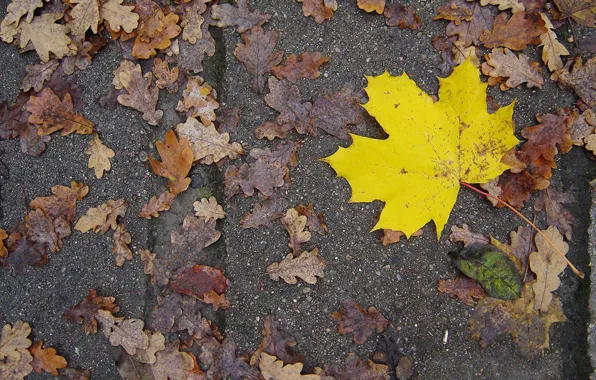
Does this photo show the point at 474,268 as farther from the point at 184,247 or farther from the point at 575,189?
the point at 184,247

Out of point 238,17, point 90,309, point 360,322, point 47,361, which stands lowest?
point 47,361

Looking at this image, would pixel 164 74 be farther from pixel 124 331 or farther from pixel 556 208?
pixel 556 208

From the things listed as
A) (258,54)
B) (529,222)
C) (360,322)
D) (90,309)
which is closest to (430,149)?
(529,222)

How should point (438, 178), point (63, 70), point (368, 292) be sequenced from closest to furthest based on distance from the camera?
point (438, 178)
point (368, 292)
point (63, 70)

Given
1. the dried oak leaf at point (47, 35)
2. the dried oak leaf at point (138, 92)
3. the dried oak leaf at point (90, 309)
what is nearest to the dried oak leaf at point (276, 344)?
the dried oak leaf at point (90, 309)

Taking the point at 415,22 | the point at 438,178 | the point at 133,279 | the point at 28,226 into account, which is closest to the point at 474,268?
the point at 438,178
